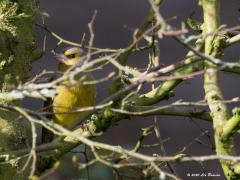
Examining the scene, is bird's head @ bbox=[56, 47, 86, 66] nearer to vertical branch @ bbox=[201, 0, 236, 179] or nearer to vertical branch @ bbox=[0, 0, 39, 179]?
vertical branch @ bbox=[0, 0, 39, 179]

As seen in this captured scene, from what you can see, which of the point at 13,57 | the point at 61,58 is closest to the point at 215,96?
the point at 13,57

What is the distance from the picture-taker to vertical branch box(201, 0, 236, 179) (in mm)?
2705

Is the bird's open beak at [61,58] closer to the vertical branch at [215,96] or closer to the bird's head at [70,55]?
the bird's head at [70,55]

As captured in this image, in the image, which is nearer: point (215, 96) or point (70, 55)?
point (215, 96)

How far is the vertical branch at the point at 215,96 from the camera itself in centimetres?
271

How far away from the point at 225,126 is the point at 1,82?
92cm

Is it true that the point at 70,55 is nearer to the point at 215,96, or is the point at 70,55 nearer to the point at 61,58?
the point at 61,58

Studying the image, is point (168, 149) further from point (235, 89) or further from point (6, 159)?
point (6, 159)

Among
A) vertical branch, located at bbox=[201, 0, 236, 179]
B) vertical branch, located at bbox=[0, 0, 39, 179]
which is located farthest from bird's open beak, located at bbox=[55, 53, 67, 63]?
vertical branch, located at bbox=[201, 0, 236, 179]

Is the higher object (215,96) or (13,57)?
(13,57)

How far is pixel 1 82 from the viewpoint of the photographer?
288 cm

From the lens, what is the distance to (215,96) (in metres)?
2.75

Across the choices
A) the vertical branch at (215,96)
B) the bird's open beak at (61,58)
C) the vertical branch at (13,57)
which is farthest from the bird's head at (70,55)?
the vertical branch at (215,96)

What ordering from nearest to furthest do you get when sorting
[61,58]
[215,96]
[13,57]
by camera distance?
[215,96] → [13,57] → [61,58]
